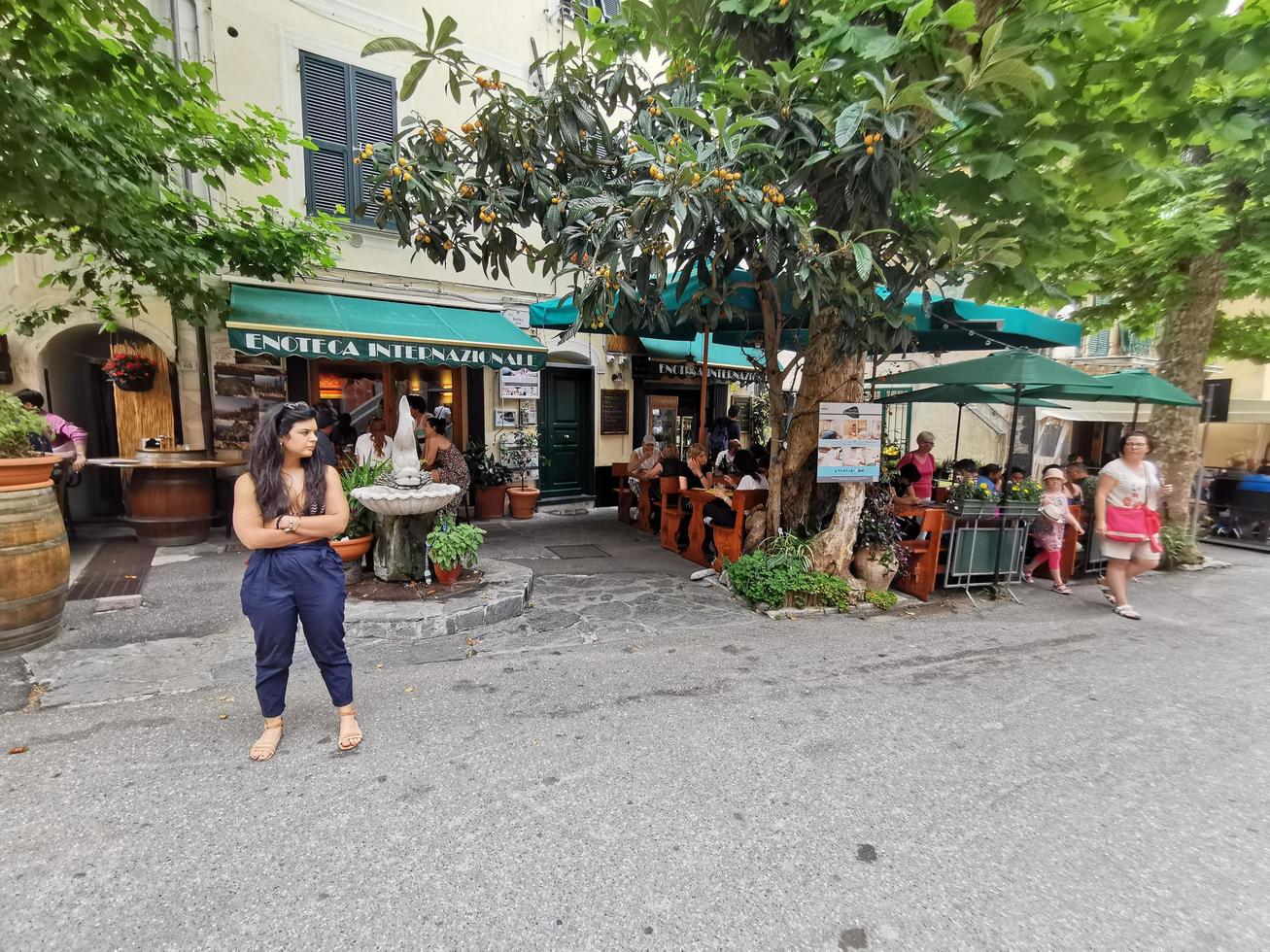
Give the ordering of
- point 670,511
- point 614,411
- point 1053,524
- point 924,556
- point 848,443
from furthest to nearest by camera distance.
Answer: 1. point 614,411
2. point 670,511
3. point 1053,524
4. point 924,556
5. point 848,443

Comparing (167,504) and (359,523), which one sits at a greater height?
(359,523)

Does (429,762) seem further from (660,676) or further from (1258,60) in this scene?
(1258,60)

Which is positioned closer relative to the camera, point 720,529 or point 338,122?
point 720,529

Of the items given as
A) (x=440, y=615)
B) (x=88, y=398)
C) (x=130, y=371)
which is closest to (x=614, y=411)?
(x=440, y=615)

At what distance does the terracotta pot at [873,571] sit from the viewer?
593 cm

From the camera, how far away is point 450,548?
197 inches

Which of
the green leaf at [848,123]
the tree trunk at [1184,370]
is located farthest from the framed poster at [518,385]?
the tree trunk at [1184,370]

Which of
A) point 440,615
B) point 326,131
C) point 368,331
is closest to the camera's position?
point 440,615

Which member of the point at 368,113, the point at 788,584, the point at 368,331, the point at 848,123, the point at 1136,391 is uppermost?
the point at 368,113

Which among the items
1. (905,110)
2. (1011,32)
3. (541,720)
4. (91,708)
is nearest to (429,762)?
(541,720)

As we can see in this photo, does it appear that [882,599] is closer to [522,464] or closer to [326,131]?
[522,464]

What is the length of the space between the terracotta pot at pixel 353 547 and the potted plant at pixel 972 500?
18.9 feet

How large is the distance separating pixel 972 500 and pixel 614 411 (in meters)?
6.27

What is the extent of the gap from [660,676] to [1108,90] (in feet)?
17.9
